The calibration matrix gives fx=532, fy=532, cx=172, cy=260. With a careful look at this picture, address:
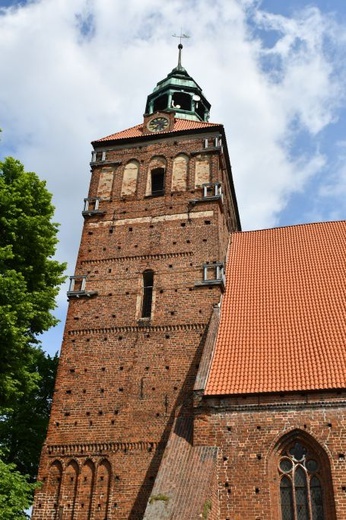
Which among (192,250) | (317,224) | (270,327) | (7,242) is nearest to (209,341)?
(270,327)

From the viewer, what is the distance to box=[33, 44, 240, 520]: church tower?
12180 millimetres

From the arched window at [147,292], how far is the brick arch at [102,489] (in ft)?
13.5

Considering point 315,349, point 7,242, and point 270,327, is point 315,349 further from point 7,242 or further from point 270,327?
point 7,242

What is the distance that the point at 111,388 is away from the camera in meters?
13.3

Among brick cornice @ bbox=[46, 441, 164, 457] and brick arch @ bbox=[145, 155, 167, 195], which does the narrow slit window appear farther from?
brick cornice @ bbox=[46, 441, 164, 457]

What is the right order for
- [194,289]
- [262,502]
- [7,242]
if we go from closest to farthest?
[262,502]
[7,242]
[194,289]

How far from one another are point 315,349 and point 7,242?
23.9 ft

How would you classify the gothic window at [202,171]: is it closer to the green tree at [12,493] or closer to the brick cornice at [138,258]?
the brick cornice at [138,258]

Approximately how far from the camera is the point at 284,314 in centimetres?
1378

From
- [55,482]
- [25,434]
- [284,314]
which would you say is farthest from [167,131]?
[55,482]

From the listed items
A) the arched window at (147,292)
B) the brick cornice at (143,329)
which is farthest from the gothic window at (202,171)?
the brick cornice at (143,329)

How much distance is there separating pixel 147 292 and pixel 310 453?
6.42m

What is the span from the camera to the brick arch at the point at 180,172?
56.2 feet

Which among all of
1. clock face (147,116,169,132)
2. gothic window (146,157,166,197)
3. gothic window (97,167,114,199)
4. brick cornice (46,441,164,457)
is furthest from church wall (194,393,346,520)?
clock face (147,116,169,132)
